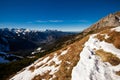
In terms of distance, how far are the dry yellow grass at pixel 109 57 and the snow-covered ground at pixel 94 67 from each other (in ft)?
2.50

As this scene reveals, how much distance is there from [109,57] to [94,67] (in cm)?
499

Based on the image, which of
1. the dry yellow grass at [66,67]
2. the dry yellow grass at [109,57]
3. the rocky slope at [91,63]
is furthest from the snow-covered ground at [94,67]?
the dry yellow grass at [66,67]

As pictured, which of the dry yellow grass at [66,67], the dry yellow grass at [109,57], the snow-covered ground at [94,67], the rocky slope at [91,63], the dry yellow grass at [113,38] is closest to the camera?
the snow-covered ground at [94,67]

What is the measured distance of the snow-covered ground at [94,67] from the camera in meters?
30.1

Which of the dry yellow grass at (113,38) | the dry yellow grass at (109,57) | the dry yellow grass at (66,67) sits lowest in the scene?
the dry yellow grass at (66,67)

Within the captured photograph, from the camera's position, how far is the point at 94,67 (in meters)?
32.5

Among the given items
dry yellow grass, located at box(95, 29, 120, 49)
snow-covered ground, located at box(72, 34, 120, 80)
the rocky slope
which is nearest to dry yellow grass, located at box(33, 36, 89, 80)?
the rocky slope

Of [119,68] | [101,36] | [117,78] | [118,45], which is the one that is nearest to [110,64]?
[119,68]

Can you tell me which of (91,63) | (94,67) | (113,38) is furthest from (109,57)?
(113,38)

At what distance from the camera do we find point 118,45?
38.4 meters

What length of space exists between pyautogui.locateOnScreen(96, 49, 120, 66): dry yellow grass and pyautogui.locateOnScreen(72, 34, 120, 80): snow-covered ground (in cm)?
76

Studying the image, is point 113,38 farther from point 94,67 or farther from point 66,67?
point 66,67

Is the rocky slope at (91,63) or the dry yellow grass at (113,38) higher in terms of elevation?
the dry yellow grass at (113,38)

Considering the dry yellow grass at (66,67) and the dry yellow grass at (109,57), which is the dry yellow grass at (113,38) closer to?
the dry yellow grass at (109,57)
